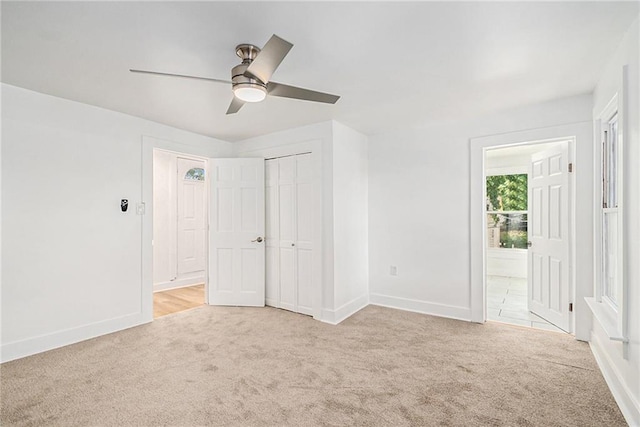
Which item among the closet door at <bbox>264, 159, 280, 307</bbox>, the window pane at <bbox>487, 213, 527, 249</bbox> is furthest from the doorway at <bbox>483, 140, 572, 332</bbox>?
the closet door at <bbox>264, 159, 280, 307</bbox>

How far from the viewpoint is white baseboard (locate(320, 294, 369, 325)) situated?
3535mm

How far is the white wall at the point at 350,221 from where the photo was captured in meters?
3.66

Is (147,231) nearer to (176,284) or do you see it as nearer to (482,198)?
(176,284)

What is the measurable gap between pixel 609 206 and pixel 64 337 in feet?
16.7

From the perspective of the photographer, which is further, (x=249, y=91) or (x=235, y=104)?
(x=235, y=104)

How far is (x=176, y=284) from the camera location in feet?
17.6

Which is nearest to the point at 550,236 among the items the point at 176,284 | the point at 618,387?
the point at 618,387

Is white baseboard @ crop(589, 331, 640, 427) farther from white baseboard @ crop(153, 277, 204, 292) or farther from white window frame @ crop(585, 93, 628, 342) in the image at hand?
white baseboard @ crop(153, 277, 204, 292)

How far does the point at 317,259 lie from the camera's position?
3.71 m

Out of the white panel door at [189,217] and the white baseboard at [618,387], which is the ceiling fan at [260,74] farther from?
the white panel door at [189,217]

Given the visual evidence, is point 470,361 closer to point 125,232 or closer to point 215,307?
point 215,307

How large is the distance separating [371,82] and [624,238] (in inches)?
82.1

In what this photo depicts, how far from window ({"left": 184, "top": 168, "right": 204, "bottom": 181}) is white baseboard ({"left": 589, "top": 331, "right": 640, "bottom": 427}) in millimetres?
5996

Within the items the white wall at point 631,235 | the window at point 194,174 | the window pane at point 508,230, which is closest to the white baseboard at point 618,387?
the white wall at point 631,235
